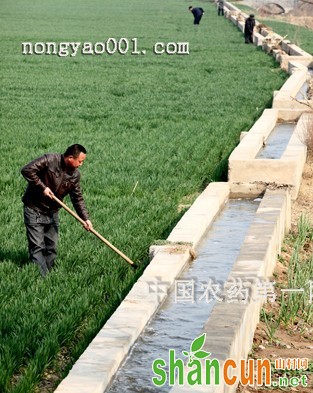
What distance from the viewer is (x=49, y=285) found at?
8023mm

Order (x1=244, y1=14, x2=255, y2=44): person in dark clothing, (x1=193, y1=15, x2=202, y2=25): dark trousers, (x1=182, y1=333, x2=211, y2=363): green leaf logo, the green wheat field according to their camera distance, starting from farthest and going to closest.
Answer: (x1=193, y1=15, x2=202, y2=25): dark trousers
(x1=244, y1=14, x2=255, y2=44): person in dark clothing
the green wheat field
(x1=182, y1=333, x2=211, y2=363): green leaf logo

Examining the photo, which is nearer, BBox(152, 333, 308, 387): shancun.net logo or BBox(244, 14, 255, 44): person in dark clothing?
BBox(152, 333, 308, 387): shancun.net logo

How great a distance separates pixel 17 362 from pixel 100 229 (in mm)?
3664

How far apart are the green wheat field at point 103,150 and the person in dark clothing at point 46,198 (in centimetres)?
21

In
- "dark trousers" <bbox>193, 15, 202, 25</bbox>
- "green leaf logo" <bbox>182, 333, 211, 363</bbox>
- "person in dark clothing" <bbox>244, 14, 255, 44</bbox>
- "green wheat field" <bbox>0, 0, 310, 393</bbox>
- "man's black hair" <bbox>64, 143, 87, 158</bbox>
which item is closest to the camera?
"green leaf logo" <bbox>182, 333, 211, 363</bbox>

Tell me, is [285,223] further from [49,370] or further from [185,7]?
[185,7]

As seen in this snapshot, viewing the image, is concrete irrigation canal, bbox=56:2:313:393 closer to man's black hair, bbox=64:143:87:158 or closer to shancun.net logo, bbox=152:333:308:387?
shancun.net logo, bbox=152:333:308:387

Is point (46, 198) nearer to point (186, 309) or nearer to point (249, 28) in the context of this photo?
point (186, 309)

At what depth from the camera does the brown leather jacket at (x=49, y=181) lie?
8.38m

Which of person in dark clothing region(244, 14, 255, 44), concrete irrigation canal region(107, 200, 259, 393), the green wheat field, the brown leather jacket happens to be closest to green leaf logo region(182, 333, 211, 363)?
concrete irrigation canal region(107, 200, 259, 393)

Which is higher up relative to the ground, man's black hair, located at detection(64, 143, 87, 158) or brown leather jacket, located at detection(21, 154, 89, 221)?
man's black hair, located at detection(64, 143, 87, 158)

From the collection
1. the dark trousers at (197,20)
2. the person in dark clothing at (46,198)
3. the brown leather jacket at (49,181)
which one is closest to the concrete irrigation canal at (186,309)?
the person in dark clothing at (46,198)

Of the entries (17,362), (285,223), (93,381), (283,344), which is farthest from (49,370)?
(285,223)

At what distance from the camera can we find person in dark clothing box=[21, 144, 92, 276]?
330 inches
